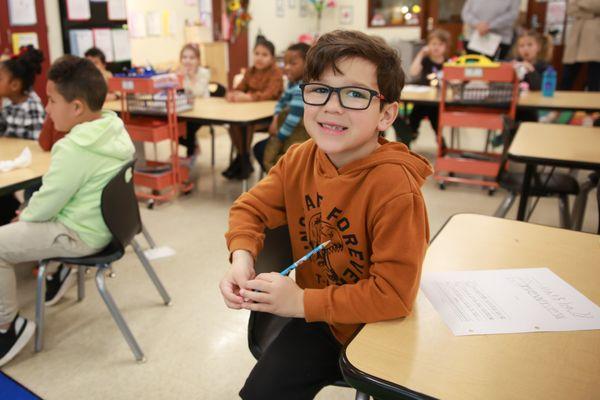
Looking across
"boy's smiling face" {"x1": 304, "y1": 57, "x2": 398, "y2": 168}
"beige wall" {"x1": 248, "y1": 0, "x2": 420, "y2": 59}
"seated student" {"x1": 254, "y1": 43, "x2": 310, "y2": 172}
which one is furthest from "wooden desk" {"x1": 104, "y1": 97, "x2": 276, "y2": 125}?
"beige wall" {"x1": 248, "y1": 0, "x2": 420, "y2": 59}

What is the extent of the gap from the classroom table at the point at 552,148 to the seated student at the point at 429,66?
205 centimetres

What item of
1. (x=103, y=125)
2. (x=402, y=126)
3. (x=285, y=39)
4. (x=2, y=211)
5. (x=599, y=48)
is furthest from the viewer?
(x=285, y=39)

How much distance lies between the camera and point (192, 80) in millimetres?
4316

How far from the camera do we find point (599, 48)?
5316 millimetres

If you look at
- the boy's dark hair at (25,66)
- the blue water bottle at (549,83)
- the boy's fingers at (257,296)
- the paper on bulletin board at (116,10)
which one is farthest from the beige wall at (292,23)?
the boy's fingers at (257,296)

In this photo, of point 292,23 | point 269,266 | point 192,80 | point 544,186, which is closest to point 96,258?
point 269,266

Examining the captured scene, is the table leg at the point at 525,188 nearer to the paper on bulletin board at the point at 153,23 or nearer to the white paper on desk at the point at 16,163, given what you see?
the white paper on desk at the point at 16,163

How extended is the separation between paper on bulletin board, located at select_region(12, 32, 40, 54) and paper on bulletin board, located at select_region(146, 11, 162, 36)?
1.29 meters

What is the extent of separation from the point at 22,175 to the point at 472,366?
1705 mm

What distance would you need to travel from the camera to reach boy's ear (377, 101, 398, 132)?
3.36 ft

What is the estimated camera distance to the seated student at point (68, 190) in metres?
1.75

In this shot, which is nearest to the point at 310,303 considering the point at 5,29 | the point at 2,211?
the point at 2,211

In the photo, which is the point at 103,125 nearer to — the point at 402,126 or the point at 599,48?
the point at 402,126

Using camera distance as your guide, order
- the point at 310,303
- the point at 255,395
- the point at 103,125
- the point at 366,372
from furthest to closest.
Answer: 1. the point at 103,125
2. the point at 255,395
3. the point at 310,303
4. the point at 366,372
